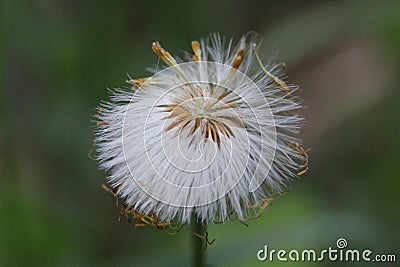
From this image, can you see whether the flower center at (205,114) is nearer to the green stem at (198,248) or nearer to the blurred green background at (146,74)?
the green stem at (198,248)

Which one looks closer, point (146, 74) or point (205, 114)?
point (205, 114)

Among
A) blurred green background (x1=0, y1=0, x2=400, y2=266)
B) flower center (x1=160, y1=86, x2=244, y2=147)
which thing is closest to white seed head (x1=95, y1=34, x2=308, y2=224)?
flower center (x1=160, y1=86, x2=244, y2=147)

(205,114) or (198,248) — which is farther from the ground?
(205,114)

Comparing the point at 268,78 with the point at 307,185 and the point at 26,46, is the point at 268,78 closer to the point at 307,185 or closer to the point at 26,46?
the point at 307,185

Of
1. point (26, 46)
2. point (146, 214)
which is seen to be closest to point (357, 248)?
point (146, 214)

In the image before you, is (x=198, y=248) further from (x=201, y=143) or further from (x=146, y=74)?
(x=146, y=74)

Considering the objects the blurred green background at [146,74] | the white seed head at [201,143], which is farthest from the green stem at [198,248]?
the blurred green background at [146,74]

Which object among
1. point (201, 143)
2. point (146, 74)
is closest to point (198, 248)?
point (201, 143)
